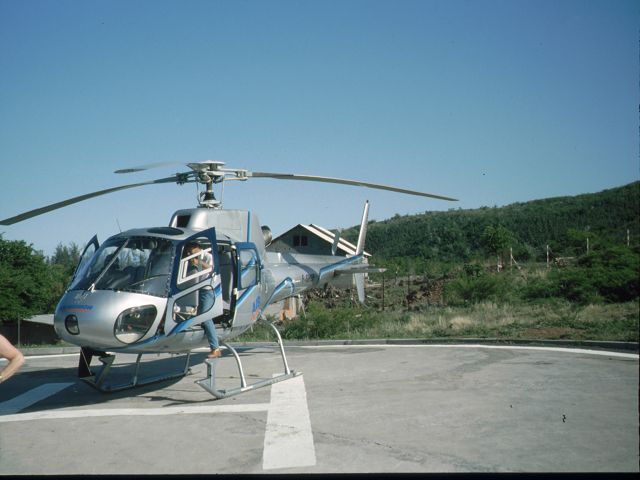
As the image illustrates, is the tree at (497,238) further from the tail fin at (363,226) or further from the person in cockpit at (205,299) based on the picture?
the person in cockpit at (205,299)

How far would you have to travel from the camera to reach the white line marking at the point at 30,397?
295 inches

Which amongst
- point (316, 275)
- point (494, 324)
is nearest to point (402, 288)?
point (494, 324)

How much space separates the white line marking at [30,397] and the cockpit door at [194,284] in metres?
2.46

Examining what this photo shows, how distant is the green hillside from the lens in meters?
3.86

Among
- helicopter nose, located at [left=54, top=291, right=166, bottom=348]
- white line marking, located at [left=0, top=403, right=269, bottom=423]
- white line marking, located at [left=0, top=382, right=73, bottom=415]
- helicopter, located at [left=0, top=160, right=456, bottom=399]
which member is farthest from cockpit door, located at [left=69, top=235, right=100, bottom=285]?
white line marking, located at [left=0, top=382, right=73, bottom=415]

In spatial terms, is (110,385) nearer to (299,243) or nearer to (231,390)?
(231,390)

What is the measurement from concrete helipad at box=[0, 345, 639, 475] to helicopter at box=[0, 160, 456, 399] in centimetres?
74

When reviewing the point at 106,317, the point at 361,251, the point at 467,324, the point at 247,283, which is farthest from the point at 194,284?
the point at 467,324

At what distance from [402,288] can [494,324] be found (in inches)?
483

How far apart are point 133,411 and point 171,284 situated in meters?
1.72

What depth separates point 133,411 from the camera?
7172 millimetres

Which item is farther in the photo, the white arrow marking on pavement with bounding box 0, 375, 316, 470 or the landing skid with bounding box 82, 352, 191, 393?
the landing skid with bounding box 82, 352, 191, 393

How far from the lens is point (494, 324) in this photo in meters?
13.5

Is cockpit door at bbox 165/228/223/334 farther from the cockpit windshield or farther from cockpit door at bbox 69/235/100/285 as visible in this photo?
cockpit door at bbox 69/235/100/285
